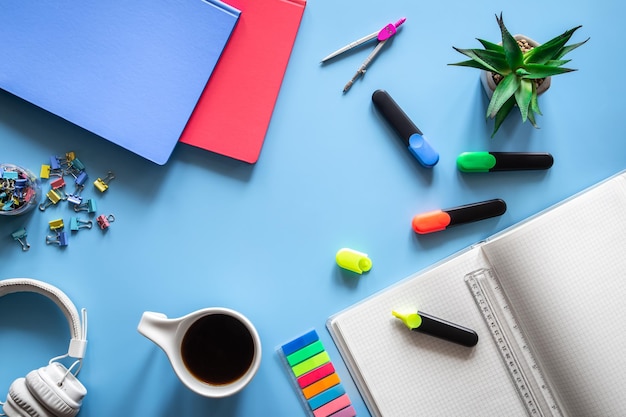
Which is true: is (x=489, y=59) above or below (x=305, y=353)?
above

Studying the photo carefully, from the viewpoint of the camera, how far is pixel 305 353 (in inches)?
29.5

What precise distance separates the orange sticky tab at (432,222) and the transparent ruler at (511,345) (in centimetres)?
8

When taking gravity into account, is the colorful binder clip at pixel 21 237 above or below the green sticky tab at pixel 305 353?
above

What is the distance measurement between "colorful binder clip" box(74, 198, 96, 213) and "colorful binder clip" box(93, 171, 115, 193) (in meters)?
0.02

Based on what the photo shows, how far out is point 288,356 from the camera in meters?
0.75

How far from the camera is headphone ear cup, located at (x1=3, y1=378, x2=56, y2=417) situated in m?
0.67

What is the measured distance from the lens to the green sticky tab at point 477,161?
76cm

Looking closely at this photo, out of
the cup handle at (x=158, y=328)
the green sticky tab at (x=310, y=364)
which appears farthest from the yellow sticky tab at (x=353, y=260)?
the cup handle at (x=158, y=328)

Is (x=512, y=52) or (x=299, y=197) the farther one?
(x=299, y=197)

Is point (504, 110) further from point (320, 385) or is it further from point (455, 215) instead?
point (320, 385)

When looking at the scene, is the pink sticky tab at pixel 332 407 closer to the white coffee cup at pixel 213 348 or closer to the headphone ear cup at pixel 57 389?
the white coffee cup at pixel 213 348

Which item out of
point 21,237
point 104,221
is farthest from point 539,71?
point 21,237

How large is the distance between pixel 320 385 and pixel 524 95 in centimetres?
48

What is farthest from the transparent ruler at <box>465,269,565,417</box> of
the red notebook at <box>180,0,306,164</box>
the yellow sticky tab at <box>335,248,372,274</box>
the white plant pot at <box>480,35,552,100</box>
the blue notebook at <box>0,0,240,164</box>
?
the blue notebook at <box>0,0,240,164</box>
